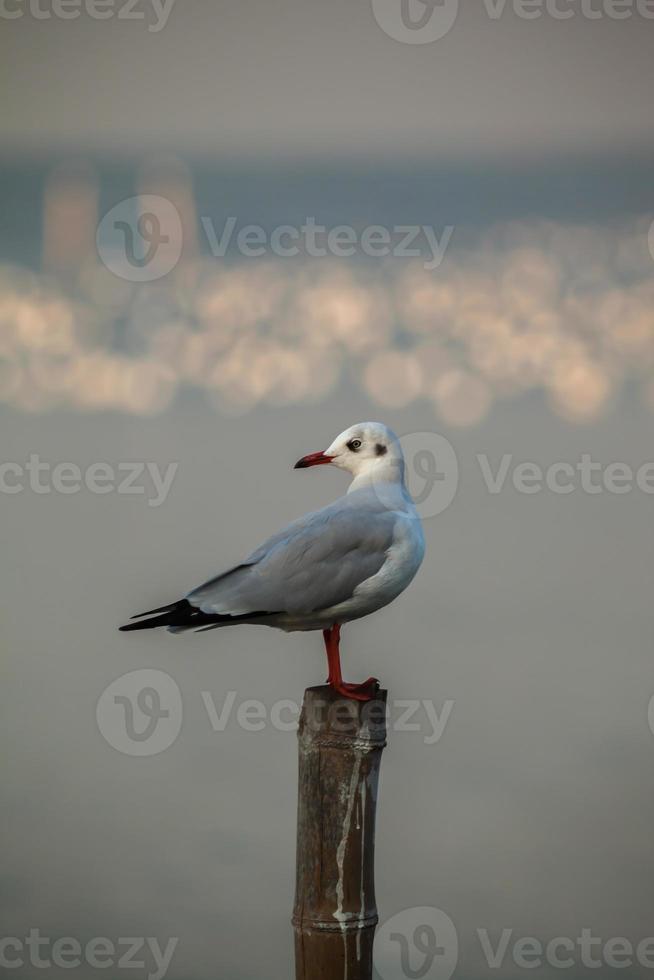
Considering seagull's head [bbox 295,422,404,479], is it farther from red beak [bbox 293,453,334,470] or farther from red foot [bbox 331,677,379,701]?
red foot [bbox 331,677,379,701]

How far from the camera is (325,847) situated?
352 cm

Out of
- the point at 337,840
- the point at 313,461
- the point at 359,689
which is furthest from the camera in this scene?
the point at 313,461

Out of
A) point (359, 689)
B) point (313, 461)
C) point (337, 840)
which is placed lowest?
point (337, 840)

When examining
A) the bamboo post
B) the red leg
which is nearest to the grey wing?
the red leg

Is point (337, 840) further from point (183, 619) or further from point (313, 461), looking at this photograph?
point (313, 461)

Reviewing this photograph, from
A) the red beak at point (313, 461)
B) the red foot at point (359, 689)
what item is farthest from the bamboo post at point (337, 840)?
the red beak at point (313, 461)

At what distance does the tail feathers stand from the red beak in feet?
1.97

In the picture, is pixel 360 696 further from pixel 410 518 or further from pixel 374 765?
pixel 410 518

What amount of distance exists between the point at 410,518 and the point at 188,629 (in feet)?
2.81

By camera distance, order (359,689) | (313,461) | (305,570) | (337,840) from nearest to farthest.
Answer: (337,840), (359,689), (305,570), (313,461)

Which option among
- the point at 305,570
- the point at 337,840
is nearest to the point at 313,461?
the point at 305,570

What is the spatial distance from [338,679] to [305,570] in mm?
362

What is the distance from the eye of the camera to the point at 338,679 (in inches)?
156

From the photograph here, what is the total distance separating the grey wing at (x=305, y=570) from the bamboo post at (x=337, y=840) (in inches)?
20.3
